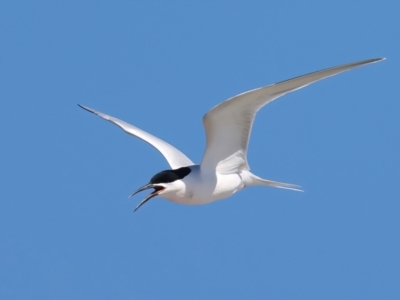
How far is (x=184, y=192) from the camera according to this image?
12.1 metres

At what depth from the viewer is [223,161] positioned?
41.4ft

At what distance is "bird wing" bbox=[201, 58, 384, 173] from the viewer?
10.8m

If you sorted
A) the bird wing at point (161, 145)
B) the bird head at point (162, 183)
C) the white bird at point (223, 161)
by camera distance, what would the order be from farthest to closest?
the bird wing at point (161, 145)
the bird head at point (162, 183)
the white bird at point (223, 161)

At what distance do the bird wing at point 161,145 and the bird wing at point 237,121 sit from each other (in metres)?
1.15

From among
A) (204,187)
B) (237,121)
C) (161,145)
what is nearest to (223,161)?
(204,187)

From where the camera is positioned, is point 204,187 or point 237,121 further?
point 204,187

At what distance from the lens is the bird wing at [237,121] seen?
35.6ft

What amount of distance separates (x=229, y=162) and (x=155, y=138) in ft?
6.54

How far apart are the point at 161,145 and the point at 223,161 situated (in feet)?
5.72

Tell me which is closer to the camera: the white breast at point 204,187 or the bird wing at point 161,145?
the white breast at point 204,187

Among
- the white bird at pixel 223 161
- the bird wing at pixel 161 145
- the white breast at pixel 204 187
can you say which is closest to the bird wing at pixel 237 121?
the white bird at pixel 223 161

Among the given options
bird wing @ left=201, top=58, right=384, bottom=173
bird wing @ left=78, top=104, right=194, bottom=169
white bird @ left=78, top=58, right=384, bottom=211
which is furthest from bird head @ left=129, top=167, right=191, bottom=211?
bird wing @ left=78, top=104, right=194, bottom=169

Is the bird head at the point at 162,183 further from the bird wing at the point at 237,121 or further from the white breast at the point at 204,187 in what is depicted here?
the bird wing at the point at 237,121

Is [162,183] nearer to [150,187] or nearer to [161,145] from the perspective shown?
Answer: [150,187]
